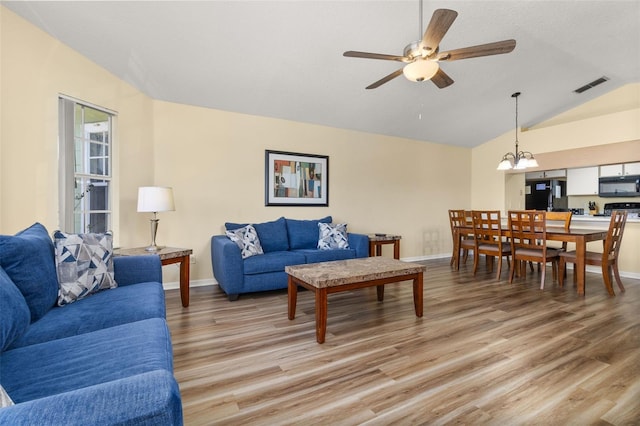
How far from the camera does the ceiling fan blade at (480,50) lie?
88.1 inches

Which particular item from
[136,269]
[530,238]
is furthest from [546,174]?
[136,269]

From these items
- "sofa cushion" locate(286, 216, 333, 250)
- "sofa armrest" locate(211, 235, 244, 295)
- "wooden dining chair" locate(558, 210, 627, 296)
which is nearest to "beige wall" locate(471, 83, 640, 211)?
"wooden dining chair" locate(558, 210, 627, 296)

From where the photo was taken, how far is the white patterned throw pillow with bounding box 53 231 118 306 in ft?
6.13

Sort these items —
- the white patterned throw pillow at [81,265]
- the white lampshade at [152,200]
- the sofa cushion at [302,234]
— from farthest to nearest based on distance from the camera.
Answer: the sofa cushion at [302,234]
the white lampshade at [152,200]
the white patterned throw pillow at [81,265]

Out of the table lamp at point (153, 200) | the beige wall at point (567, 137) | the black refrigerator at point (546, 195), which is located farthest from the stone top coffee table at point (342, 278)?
the black refrigerator at point (546, 195)

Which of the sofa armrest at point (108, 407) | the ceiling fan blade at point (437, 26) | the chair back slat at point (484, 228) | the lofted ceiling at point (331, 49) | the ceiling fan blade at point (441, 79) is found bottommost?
the sofa armrest at point (108, 407)

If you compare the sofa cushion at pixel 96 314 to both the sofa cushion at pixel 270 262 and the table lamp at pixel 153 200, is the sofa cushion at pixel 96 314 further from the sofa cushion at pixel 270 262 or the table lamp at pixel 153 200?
the sofa cushion at pixel 270 262

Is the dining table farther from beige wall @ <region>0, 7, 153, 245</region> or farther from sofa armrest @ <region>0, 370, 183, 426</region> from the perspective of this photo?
beige wall @ <region>0, 7, 153, 245</region>

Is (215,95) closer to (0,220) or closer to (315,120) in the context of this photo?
(315,120)

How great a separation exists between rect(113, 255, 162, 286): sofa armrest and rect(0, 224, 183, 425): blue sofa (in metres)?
0.20

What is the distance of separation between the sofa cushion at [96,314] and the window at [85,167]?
1351 millimetres

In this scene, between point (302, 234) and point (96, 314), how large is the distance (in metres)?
2.86

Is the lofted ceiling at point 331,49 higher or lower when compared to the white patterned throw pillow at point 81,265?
higher

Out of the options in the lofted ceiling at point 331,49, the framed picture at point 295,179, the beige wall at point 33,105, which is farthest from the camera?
the framed picture at point 295,179
